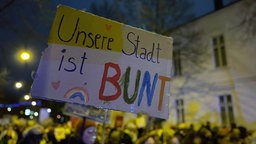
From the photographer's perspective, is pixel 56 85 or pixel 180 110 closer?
pixel 56 85

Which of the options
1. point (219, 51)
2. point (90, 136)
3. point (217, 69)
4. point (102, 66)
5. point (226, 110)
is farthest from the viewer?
point (219, 51)

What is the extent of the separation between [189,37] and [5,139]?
12661 mm

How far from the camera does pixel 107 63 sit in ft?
9.98

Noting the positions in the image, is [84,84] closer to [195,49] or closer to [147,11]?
[147,11]

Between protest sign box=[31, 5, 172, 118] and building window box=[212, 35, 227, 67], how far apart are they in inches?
544

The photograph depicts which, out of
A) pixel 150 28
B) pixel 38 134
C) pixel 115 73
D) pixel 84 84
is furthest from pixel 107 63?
pixel 150 28

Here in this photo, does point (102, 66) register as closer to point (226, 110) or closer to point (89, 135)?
point (89, 135)

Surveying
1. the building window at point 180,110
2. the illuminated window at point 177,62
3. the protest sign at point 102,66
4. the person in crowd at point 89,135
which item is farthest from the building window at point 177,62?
the protest sign at point 102,66

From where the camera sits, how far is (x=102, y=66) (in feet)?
9.89

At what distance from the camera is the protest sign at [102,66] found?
9.11ft

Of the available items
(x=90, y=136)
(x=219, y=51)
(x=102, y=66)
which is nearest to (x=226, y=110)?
(x=219, y=51)

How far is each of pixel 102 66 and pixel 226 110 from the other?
1388 centimetres

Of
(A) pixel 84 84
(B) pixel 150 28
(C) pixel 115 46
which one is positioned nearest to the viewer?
(A) pixel 84 84

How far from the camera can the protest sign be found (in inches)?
109
